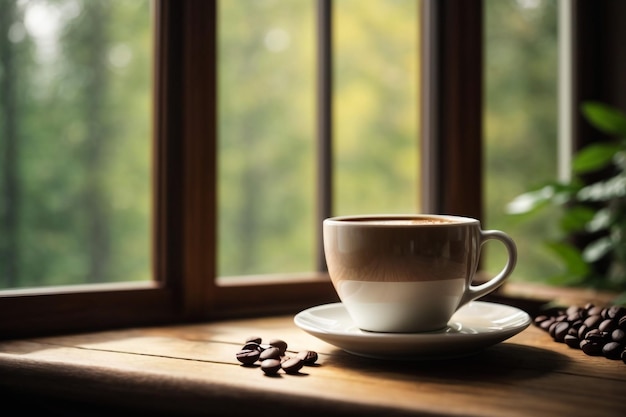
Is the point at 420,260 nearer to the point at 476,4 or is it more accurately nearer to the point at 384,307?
the point at 384,307

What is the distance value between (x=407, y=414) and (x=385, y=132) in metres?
8.13

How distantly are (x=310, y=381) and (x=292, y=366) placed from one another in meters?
0.03

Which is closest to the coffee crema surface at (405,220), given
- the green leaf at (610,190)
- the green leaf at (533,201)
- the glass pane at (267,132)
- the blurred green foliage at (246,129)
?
the green leaf at (533,201)

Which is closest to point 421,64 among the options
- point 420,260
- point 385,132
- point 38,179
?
point 420,260

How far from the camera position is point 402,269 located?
25.5 inches

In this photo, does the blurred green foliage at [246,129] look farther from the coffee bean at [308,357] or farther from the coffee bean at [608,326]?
the coffee bean at [308,357]

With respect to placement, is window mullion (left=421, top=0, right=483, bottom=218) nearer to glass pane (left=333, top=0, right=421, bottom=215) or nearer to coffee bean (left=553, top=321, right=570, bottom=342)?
coffee bean (left=553, top=321, right=570, bottom=342)

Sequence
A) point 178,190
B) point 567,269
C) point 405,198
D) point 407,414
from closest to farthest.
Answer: point 407,414
point 178,190
point 567,269
point 405,198

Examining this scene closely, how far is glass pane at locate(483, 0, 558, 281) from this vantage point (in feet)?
18.5

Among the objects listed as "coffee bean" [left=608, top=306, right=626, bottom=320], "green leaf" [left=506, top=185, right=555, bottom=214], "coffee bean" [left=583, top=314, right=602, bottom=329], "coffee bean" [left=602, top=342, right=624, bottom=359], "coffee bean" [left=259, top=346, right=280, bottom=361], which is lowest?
"coffee bean" [left=602, top=342, right=624, bottom=359]

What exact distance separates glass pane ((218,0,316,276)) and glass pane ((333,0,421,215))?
511 millimetres

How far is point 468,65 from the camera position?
118 cm

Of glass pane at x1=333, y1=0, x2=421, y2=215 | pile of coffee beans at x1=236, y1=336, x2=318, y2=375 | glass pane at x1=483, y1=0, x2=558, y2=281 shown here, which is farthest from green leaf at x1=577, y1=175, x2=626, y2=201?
glass pane at x1=333, y1=0, x2=421, y2=215

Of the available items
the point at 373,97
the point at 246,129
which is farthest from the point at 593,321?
the point at 246,129
